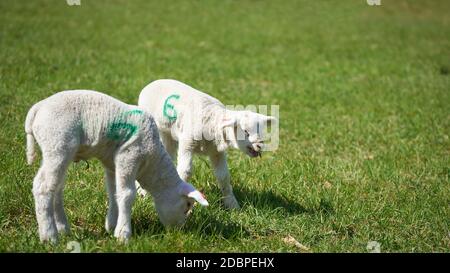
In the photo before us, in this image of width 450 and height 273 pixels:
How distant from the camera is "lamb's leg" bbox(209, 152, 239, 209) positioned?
5.26m

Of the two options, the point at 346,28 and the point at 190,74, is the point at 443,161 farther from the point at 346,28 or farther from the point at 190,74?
the point at 346,28

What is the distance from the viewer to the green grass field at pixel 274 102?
4.79m

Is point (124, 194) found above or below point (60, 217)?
above

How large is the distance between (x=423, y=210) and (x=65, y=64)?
7.32 m

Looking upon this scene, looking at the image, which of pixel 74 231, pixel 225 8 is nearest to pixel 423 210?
pixel 74 231

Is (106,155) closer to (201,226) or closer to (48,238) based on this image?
(48,238)

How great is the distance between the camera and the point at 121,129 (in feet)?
13.5

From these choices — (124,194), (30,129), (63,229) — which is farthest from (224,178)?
(30,129)

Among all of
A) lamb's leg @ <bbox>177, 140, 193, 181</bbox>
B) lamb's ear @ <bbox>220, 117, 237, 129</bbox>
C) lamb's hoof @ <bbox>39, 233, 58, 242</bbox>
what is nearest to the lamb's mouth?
lamb's ear @ <bbox>220, 117, 237, 129</bbox>

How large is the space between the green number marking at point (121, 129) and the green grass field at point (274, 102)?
788mm

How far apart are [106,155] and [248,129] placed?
1299 millimetres

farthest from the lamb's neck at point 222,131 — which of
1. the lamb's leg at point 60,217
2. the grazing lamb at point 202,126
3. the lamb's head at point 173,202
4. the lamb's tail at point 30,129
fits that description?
the lamb's tail at point 30,129

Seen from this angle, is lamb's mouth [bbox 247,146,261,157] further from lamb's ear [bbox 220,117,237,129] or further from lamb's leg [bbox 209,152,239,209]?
lamb's leg [bbox 209,152,239,209]

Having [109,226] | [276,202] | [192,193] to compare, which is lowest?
[276,202]
